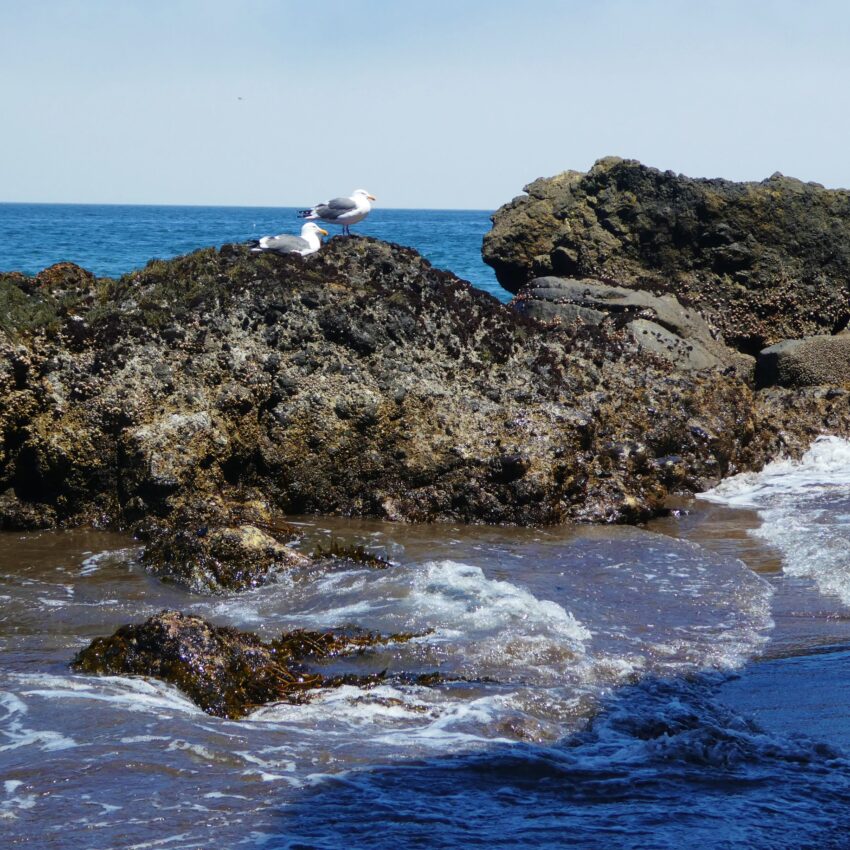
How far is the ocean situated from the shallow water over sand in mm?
14

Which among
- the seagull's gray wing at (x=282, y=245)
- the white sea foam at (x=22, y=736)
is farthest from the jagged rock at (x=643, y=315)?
the white sea foam at (x=22, y=736)

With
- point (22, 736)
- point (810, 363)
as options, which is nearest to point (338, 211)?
point (810, 363)

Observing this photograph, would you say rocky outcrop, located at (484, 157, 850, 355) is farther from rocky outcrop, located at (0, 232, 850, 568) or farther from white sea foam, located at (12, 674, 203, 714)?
white sea foam, located at (12, 674, 203, 714)

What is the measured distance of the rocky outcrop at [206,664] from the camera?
5113mm

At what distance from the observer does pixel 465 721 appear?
4.89m

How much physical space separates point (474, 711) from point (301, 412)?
445 cm

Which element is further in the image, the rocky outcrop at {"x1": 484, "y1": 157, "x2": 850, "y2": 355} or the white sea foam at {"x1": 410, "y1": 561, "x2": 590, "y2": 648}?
the rocky outcrop at {"x1": 484, "y1": 157, "x2": 850, "y2": 355}

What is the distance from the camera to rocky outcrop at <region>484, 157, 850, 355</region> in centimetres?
1552

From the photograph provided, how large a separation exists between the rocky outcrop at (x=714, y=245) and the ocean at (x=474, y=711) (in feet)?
26.4

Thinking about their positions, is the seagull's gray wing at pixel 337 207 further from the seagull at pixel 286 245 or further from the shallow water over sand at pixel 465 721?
the shallow water over sand at pixel 465 721

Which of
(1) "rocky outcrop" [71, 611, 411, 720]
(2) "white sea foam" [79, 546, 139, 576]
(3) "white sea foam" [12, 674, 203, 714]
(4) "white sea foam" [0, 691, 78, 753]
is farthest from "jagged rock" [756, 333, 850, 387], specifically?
(4) "white sea foam" [0, 691, 78, 753]

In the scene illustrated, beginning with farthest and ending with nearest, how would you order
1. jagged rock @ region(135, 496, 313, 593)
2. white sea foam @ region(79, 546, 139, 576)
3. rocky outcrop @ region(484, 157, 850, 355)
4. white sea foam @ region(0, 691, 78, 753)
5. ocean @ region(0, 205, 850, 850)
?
rocky outcrop @ region(484, 157, 850, 355), white sea foam @ region(79, 546, 139, 576), jagged rock @ region(135, 496, 313, 593), white sea foam @ region(0, 691, 78, 753), ocean @ region(0, 205, 850, 850)

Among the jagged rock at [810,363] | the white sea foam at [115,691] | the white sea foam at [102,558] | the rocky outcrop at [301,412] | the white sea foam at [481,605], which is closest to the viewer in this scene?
the white sea foam at [115,691]

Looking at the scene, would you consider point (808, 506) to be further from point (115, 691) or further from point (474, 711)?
point (115, 691)
